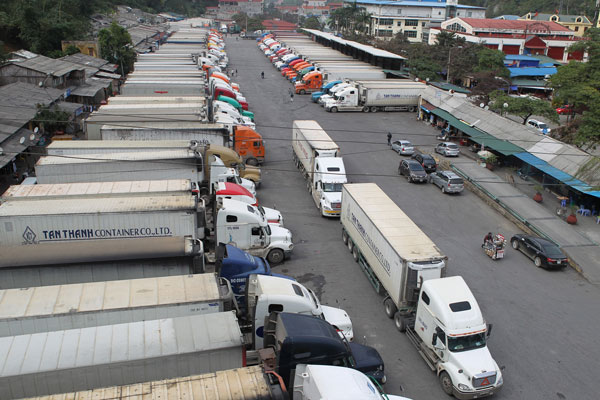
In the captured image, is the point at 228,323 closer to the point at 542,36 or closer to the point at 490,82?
the point at 490,82

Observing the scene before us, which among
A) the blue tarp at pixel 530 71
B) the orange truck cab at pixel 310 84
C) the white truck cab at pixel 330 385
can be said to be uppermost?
the blue tarp at pixel 530 71

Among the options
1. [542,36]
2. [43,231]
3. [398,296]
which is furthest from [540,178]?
[542,36]

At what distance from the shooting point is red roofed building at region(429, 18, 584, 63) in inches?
2894

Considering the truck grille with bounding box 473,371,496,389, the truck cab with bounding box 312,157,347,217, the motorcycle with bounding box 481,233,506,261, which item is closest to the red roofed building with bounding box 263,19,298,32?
the truck cab with bounding box 312,157,347,217

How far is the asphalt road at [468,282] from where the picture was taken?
14008mm

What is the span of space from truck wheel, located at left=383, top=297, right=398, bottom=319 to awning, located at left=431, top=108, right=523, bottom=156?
1721cm

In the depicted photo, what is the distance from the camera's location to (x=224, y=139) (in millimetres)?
27500

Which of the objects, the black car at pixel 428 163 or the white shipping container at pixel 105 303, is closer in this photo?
the white shipping container at pixel 105 303

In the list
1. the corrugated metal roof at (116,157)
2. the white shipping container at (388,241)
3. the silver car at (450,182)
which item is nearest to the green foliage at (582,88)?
the silver car at (450,182)

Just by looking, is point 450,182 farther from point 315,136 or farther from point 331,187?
point 315,136

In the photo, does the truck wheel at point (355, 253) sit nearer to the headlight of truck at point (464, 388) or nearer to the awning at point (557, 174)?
the headlight of truck at point (464, 388)

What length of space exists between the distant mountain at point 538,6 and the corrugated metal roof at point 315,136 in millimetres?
105294

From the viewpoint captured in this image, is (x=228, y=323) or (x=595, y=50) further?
(x=595, y=50)

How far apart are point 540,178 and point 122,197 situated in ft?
77.4
